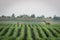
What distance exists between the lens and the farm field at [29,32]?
3.33 m

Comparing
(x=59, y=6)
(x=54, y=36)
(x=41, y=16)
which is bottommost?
(x=54, y=36)

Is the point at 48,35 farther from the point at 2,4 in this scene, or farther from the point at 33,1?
the point at 2,4

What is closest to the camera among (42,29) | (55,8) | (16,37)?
(16,37)

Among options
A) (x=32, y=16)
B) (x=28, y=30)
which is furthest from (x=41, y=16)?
(x=28, y=30)

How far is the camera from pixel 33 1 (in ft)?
12.5

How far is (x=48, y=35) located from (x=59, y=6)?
90 cm

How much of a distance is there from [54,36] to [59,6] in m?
0.88

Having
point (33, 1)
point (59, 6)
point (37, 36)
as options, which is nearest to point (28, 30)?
point (37, 36)

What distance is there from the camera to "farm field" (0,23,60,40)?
131 inches

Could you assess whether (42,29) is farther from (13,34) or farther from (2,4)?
(2,4)

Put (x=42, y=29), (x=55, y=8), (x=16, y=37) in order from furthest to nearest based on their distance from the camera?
(x=55, y=8)
(x=42, y=29)
(x=16, y=37)

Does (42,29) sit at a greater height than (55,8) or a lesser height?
lesser

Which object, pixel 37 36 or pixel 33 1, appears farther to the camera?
pixel 33 1

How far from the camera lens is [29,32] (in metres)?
3.47
